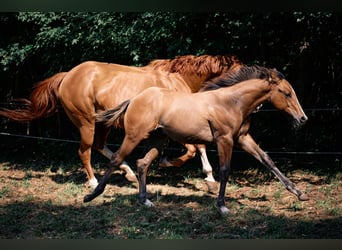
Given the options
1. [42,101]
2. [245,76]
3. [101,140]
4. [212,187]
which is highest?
[245,76]

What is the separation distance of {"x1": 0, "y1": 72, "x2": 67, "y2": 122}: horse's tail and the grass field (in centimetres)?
92

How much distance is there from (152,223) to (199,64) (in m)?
2.27

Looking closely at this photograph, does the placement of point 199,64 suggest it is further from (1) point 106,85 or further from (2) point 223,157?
(2) point 223,157

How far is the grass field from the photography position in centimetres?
452

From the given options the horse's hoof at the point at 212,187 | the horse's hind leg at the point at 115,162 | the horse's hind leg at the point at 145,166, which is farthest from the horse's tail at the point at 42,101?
Result: the horse's hoof at the point at 212,187

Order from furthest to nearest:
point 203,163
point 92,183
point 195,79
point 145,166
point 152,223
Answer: point 92,183
point 195,79
point 203,163
point 145,166
point 152,223

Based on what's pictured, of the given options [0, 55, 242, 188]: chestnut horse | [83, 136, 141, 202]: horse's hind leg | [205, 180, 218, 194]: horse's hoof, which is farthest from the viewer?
[0, 55, 242, 188]: chestnut horse

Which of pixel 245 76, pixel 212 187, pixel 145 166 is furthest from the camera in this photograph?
pixel 212 187

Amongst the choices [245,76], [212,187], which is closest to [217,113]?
[245,76]

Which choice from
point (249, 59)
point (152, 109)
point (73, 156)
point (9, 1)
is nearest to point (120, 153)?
point (152, 109)

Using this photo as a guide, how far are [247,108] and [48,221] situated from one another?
227cm

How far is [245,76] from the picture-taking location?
17.0 feet

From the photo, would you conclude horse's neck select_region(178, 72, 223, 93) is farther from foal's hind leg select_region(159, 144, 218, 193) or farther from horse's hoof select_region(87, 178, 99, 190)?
horse's hoof select_region(87, 178, 99, 190)

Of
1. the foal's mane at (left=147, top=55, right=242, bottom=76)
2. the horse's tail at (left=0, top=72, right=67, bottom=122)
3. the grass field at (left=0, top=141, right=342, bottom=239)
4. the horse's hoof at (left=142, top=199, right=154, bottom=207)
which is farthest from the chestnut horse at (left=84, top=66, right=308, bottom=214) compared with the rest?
the horse's tail at (left=0, top=72, right=67, bottom=122)
